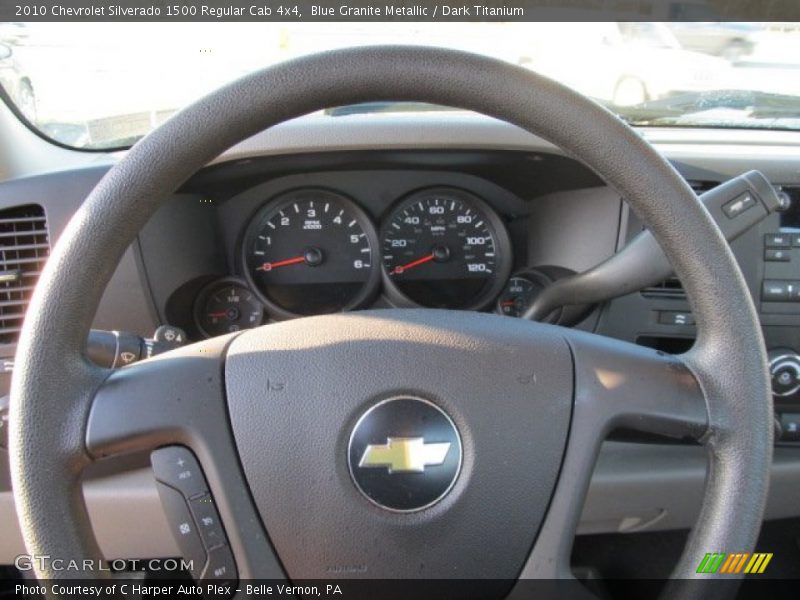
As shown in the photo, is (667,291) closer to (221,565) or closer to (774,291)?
(774,291)

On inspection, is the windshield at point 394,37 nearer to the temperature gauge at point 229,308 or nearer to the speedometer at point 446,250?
the speedometer at point 446,250

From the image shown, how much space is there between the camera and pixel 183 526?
1.07 m

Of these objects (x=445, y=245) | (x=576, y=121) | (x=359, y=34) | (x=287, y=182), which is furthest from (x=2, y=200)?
(x=576, y=121)

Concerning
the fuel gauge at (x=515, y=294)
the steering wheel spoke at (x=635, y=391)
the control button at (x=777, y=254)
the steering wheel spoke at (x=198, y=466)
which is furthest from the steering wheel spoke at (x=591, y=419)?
the fuel gauge at (x=515, y=294)

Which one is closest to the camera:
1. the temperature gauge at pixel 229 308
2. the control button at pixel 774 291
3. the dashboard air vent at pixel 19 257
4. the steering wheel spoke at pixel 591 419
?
the steering wheel spoke at pixel 591 419

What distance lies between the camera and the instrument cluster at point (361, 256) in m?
2.28

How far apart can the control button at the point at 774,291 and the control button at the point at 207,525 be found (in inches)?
58.5

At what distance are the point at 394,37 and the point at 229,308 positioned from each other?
92 centimetres

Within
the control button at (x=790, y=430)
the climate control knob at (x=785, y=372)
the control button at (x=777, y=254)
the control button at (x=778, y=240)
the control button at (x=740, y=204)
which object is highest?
the control button at (x=740, y=204)

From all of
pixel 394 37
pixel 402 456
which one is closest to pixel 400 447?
pixel 402 456

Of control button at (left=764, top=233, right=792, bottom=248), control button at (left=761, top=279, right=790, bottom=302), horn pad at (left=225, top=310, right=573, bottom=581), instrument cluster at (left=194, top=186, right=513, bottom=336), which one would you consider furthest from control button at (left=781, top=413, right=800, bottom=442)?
horn pad at (left=225, top=310, right=573, bottom=581)

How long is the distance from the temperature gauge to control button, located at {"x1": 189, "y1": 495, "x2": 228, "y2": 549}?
1184mm

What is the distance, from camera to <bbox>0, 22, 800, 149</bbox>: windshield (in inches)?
76.9
